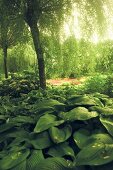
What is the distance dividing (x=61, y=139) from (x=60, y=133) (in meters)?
0.09

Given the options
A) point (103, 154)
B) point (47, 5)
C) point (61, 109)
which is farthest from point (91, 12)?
point (103, 154)

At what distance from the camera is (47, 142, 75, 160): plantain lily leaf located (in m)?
2.67

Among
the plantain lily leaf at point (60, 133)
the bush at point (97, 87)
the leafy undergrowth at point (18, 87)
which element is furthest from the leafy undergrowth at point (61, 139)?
the leafy undergrowth at point (18, 87)

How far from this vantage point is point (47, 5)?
872 cm

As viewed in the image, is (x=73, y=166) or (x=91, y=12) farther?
(x=91, y=12)

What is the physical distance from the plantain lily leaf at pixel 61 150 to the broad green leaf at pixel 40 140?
61mm

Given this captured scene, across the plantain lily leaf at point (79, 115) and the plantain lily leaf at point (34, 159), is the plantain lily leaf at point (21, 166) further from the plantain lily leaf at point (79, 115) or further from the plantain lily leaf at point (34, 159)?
the plantain lily leaf at point (79, 115)

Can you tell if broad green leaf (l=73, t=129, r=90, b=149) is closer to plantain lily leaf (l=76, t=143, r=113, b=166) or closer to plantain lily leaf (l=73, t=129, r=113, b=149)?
plantain lily leaf (l=73, t=129, r=113, b=149)

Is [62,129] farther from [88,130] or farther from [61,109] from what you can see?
[61,109]

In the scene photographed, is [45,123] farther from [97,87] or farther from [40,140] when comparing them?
[97,87]

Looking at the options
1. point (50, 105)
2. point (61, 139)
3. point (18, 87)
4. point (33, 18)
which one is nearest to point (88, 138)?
point (61, 139)

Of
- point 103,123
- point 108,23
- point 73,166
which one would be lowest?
point 73,166

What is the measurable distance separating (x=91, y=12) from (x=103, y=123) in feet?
19.9

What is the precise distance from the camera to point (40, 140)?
9.30 feet
